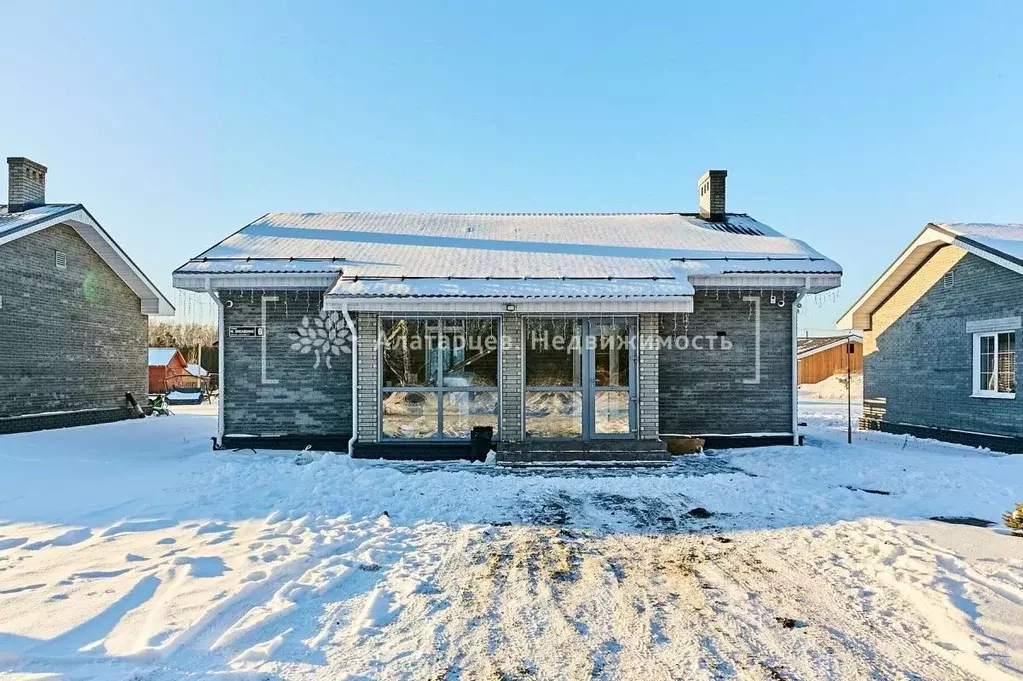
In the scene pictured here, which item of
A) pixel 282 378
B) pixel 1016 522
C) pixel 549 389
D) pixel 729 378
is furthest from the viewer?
pixel 729 378

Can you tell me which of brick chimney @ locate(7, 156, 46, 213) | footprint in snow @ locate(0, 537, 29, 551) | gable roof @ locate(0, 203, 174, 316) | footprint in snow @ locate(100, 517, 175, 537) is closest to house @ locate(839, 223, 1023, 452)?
footprint in snow @ locate(100, 517, 175, 537)

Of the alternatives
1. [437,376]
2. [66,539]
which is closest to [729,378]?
[437,376]

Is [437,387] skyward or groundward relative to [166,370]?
skyward

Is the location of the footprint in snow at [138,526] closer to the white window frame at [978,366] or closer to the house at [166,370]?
the white window frame at [978,366]

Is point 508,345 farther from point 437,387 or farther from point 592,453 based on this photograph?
point 592,453

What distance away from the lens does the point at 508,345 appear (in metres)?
10.2

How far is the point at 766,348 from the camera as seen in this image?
36.6ft

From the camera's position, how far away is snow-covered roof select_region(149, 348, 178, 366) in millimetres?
37372

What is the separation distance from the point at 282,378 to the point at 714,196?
11.2m

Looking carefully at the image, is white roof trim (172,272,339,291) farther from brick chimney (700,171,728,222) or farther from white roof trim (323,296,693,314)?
brick chimney (700,171,728,222)

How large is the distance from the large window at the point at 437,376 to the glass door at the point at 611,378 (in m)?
1.73

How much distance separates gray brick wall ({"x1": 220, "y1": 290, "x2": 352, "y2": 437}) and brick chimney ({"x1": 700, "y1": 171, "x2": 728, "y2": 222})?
31.7ft

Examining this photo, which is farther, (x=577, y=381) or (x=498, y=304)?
(x=577, y=381)

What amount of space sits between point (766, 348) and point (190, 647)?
10434 millimetres
